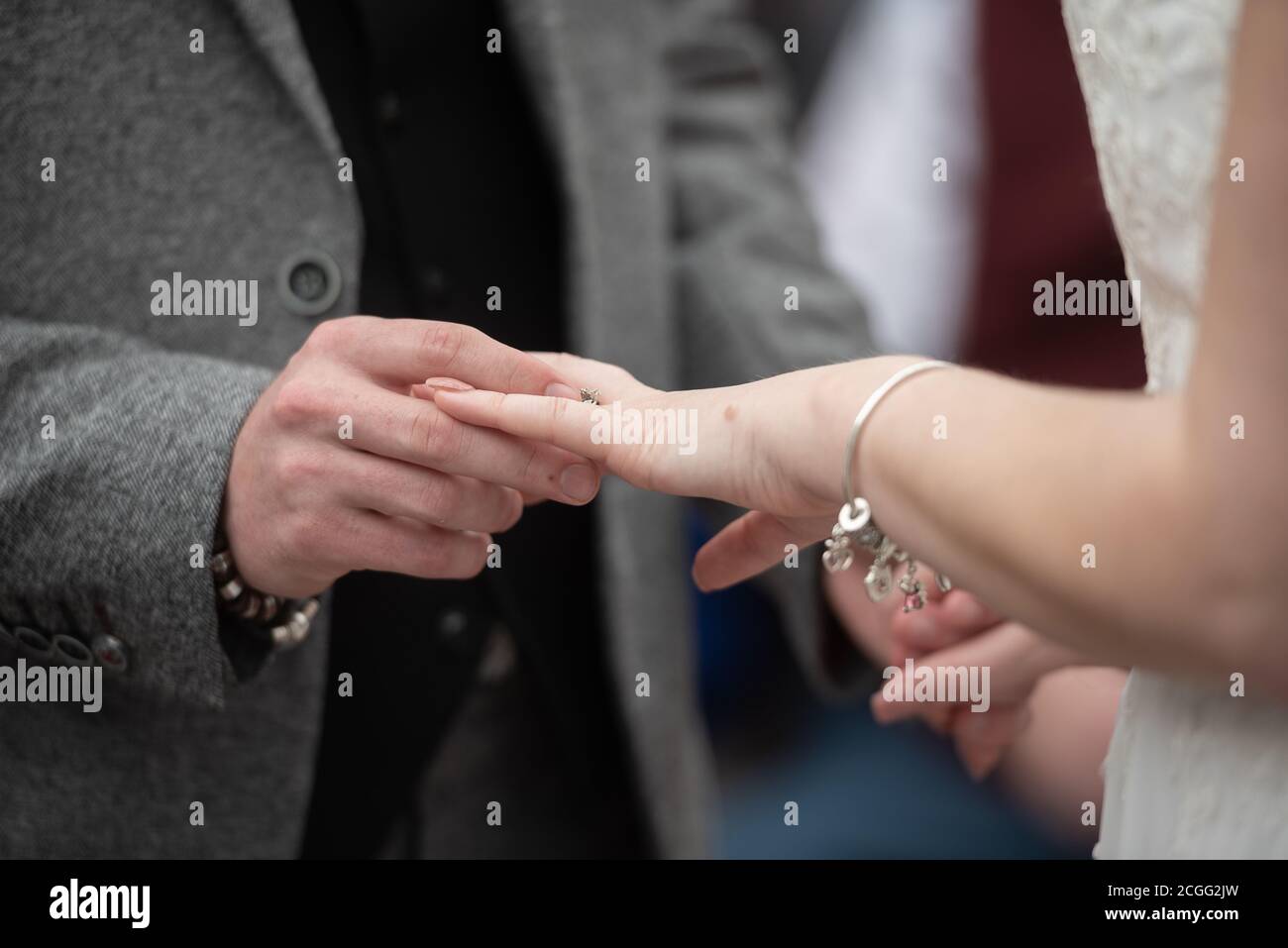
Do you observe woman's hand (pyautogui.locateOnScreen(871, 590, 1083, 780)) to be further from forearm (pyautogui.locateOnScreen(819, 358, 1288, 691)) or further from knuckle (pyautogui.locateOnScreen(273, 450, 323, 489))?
knuckle (pyautogui.locateOnScreen(273, 450, 323, 489))

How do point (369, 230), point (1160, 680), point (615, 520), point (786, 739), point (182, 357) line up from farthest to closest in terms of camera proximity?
1. point (786, 739)
2. point (615, 520)
3. point (369, 230)
4. point (182, 357)
5. point (1160, 680)

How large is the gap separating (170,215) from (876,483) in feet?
1.62

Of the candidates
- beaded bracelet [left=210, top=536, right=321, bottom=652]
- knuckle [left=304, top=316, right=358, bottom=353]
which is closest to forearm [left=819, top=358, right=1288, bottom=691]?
knuckle [left=304, top=316, right=358, bottom=353]

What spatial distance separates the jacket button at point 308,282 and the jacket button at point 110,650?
238mm

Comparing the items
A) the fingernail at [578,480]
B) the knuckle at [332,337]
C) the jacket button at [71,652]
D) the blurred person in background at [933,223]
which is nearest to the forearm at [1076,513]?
the fingernail at [578,480]

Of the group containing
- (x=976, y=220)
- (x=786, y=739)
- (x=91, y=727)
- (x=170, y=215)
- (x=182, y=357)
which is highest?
(x=976, y=220)

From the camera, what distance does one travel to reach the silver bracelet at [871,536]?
47 cm

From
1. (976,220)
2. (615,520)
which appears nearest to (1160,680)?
(615,520)

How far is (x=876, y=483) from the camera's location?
18.6 inches

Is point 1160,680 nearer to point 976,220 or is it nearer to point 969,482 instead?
point 969,482

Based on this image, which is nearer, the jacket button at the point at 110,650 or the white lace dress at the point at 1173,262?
the white lace dress at the point at 1173,262

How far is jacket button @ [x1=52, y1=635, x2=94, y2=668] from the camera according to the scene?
25.4 inches

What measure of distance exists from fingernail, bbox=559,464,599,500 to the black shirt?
0.97ft

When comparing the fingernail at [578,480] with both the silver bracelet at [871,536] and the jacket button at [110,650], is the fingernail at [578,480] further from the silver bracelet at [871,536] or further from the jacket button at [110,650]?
the jacket button at [110,650]
